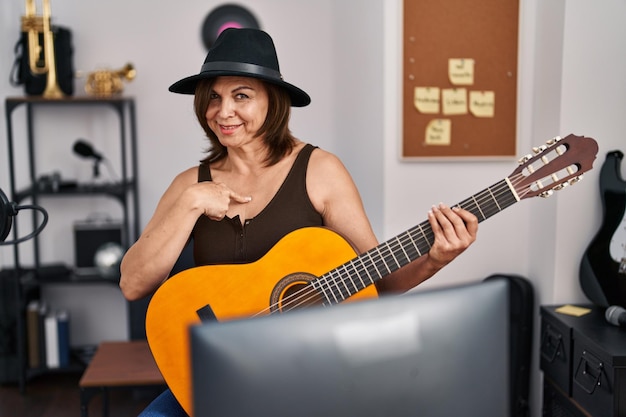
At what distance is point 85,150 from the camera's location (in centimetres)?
364

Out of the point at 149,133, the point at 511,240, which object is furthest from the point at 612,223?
the point at 149,133

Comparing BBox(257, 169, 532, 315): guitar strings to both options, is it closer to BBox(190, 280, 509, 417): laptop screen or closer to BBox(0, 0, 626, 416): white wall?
BBox(190, 280, 509, 417): laptop screen

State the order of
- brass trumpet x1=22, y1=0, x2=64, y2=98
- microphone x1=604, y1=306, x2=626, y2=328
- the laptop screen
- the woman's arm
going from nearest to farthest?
the laptop screen
the woman's arm
microphone x1=604, y1=306, x2=626, y2=328
brass trumpet x1=22, y1=0, x2=64, y2=98

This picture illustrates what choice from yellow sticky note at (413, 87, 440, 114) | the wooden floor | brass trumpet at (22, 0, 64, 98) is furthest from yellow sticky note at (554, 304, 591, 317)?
brass trumpet at (22, 0, 64, 98)

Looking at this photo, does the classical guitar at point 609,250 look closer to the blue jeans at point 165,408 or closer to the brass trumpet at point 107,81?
the blue jeans at point 165,408

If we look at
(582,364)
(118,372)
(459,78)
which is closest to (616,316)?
(582,364)

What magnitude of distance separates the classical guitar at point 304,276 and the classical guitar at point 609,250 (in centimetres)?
87

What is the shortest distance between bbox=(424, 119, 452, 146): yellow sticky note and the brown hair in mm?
1192

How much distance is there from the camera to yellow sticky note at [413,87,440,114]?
2.78 meters

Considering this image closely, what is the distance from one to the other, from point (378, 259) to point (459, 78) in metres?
1.59

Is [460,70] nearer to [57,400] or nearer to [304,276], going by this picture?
[304,276]

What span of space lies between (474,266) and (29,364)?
2.51 metres

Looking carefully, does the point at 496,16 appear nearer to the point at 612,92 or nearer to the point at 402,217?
the point at 612,92

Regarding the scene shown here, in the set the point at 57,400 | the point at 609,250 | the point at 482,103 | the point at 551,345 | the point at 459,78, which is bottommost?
the point at 57,400
